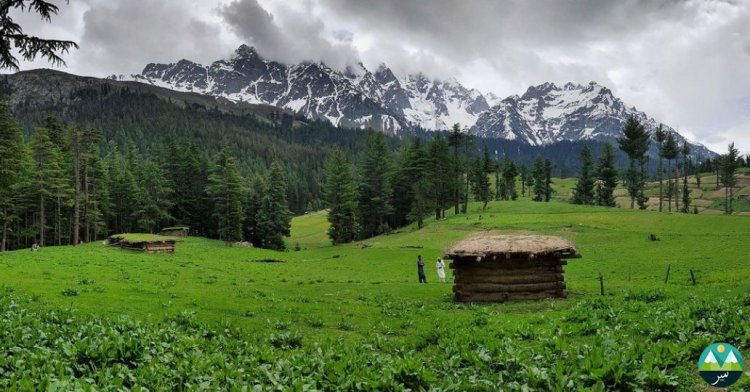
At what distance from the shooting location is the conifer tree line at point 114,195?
2584 inches

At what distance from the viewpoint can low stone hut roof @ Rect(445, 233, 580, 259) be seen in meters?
26.4

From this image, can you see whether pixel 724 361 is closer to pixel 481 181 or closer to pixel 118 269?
pixel 118 269

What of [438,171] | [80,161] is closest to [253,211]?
[80,161]

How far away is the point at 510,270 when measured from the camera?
27047mm

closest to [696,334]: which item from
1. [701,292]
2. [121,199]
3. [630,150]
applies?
[701,292]

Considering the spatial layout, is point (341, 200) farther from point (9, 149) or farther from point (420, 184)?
point (9, 149)

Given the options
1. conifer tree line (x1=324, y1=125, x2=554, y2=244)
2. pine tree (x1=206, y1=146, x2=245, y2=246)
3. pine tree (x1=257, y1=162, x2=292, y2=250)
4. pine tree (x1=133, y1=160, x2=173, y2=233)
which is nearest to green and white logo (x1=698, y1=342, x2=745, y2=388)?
pine tree (x1=206, y1=146, x2=245, y2=246)

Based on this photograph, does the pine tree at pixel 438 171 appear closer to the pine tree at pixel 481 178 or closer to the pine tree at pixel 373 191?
the pine tree at pixel 373 191

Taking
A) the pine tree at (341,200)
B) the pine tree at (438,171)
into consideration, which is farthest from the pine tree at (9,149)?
the pine tree at (438,171)

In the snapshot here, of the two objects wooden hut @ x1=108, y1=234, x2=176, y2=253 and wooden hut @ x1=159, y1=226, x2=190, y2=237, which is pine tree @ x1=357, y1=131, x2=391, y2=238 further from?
wooden hut @ x1=108, y1=234, x2=176, y2=253

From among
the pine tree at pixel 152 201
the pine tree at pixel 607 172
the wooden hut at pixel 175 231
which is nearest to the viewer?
the wooden hut at pixel 175 231

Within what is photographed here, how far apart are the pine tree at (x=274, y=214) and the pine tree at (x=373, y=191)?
1689cm

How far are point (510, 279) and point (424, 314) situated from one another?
7488 mm

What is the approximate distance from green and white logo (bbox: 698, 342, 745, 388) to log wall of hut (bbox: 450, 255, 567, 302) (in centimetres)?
1690
